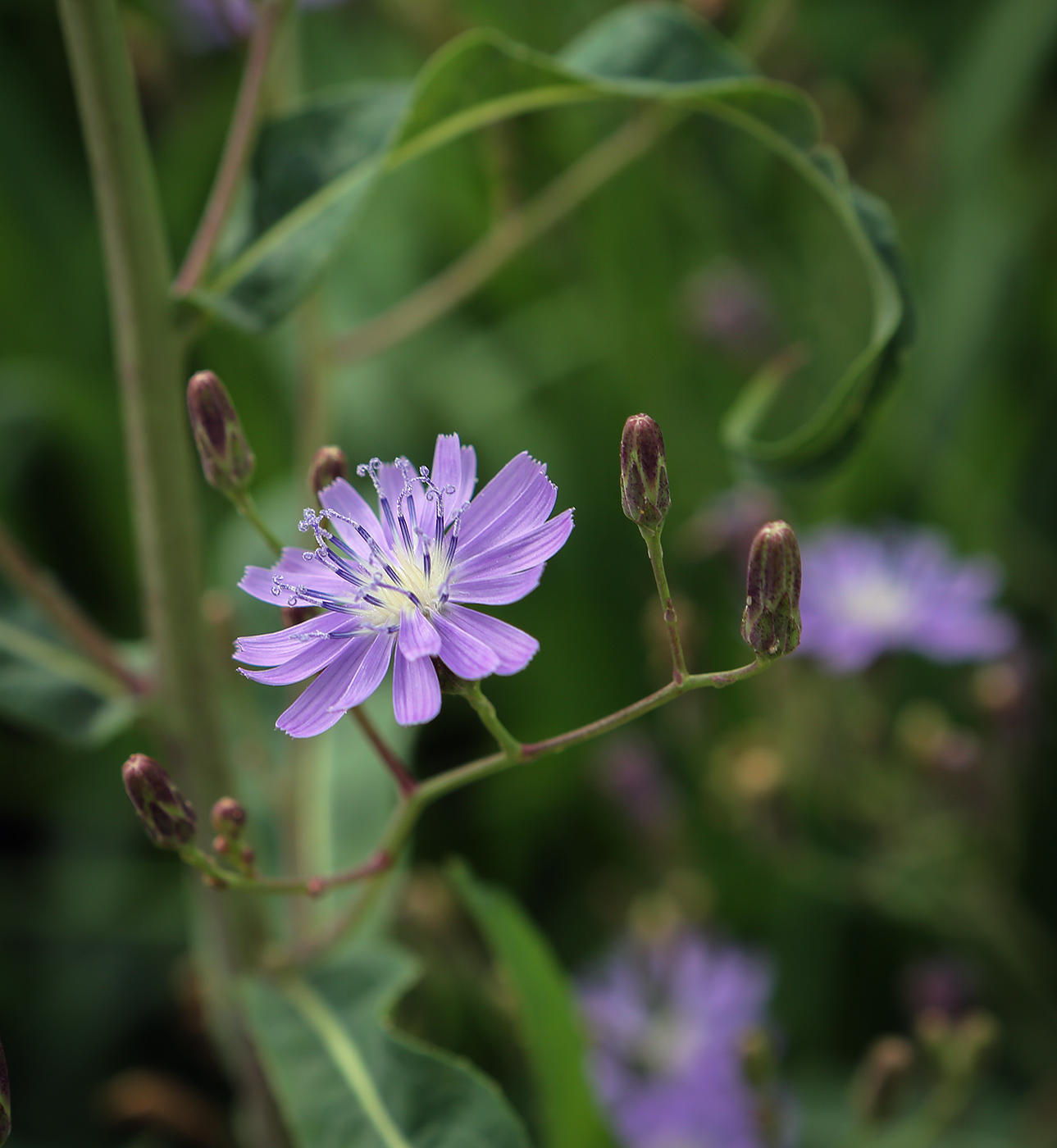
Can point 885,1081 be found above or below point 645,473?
below

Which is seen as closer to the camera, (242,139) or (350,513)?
(350,513)

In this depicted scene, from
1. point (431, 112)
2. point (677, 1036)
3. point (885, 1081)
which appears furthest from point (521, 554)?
point (677, 1036)

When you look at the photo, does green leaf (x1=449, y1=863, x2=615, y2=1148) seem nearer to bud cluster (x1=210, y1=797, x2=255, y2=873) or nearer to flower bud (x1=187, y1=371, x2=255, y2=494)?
bud cluster (x1=210, y1=797, x2=255, y2=873)

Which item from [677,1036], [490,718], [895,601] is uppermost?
[490,718]

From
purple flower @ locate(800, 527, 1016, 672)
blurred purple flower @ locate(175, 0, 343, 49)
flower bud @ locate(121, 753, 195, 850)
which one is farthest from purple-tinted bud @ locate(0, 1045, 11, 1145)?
blurred purple flower @ locate(175, 0, 343, 49)

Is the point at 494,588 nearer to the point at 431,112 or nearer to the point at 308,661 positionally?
the point at 308,661

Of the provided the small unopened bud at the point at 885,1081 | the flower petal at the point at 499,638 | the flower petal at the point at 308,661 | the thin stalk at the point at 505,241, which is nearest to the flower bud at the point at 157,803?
the flower petal at the point at 308,661
